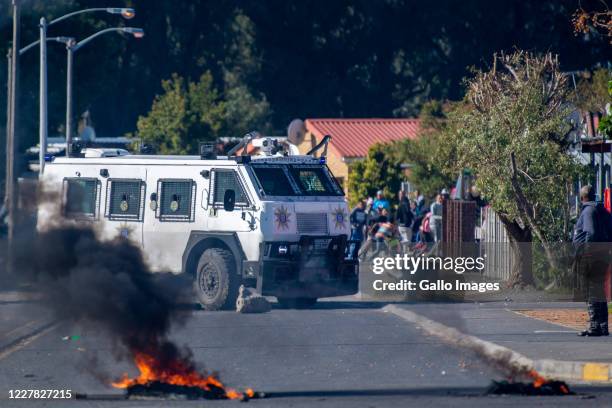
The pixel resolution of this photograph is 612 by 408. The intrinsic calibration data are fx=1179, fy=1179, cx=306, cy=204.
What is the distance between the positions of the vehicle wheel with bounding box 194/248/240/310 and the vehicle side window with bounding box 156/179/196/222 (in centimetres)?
79

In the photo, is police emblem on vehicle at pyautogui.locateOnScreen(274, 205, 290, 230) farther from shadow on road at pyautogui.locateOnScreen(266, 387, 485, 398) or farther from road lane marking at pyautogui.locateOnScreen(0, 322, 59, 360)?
shadow on road at pyautogui.locateOnScreen(266, 387, 485, 398)

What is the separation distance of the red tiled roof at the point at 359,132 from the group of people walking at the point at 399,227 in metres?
16.5

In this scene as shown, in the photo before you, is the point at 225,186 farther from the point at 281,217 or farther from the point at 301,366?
the point at 301,366

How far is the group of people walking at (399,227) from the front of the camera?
27.3m

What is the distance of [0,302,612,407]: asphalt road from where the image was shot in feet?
34.3

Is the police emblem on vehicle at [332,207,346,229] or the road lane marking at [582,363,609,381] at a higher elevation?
the police emblem on vehicle at [332,207,346,229]

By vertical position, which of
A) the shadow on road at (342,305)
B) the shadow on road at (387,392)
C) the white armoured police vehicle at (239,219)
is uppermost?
the white armoured police vehicle at (239,219)

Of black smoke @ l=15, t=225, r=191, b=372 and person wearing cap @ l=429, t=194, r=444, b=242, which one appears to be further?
person wearing cap @ l=429, t=194, r=444, b=242

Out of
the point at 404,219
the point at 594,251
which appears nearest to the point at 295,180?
the point at 594,251

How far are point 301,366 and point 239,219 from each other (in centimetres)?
692

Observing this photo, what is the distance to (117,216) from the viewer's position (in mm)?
20672

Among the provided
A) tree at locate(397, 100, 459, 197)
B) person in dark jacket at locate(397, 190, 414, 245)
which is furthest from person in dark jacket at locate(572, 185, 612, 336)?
tree at locate(397, 100, 459, 197)

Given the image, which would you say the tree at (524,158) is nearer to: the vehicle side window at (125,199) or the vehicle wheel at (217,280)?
the vehicle wheel at (217,280)

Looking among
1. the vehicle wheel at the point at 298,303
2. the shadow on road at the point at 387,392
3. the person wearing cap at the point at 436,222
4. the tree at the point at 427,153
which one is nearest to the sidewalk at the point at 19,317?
the shadow on road at the point at 387,392
